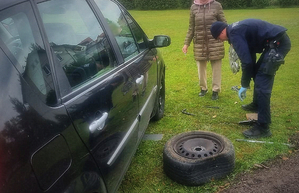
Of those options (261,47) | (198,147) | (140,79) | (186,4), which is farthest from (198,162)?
(186,4)

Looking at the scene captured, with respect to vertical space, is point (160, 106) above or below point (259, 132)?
above

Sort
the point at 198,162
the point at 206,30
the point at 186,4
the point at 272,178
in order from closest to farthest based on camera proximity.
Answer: the point at 198,162, the point at 272,178, the point at 206,30, the point at 186,4

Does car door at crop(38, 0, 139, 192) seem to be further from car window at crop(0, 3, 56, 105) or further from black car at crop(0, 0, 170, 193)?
car window at crop(0, 3, 56, 105)

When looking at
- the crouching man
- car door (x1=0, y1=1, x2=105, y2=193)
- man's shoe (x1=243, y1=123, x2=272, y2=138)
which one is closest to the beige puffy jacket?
the crouching man

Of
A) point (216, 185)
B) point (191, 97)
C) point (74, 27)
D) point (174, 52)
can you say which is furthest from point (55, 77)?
point (174, 52)

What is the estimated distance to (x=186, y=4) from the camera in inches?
1146

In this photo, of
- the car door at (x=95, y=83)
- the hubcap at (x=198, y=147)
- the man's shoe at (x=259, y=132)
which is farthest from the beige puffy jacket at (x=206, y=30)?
the car door at (x=95, y=83)

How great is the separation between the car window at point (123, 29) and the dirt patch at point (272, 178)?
5.65 feet

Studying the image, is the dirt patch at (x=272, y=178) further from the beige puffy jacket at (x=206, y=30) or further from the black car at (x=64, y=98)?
the beige puffy jacket at (x=206, y=30)

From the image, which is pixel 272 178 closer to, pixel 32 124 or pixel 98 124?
pixel 98 124

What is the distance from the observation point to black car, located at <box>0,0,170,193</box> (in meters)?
1.33

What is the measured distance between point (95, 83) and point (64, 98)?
463 mm

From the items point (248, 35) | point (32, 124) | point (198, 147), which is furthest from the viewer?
point (248, 35)

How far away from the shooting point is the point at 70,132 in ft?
5.37
